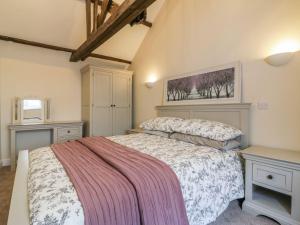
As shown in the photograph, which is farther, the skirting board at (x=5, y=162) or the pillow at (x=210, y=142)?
the skirting board at (x=5, y=162)

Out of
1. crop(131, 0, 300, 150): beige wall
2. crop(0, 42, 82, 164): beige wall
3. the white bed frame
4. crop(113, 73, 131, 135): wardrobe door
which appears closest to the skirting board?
crop(0, 42, 82, 164): beige wall

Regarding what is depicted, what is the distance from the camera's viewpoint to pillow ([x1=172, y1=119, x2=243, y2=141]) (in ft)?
6.95

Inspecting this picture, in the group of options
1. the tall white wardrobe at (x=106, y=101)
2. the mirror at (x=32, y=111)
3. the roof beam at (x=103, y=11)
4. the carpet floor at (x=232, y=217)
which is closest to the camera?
the carpet floor at (x=232, y=217)

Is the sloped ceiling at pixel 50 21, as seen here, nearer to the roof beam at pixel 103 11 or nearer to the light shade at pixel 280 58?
the roof beam at pixel 103 11

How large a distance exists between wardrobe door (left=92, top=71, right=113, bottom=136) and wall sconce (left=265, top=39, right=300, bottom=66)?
3.01 meters

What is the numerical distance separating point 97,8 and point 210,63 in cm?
207

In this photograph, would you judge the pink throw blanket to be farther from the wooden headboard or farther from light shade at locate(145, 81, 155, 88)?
light shade at locate(145, 81, 155, 88)

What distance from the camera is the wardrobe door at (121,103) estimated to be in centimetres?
420

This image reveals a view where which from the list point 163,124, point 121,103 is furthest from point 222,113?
point 121,103

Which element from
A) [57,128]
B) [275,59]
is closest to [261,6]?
[275,59]

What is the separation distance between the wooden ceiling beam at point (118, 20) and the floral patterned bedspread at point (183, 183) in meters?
1.63

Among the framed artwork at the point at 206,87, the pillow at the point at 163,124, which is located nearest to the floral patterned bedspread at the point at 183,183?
the pillow at the point at 163,124

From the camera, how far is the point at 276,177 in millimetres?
1759

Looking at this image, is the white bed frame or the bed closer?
the white bed frame
